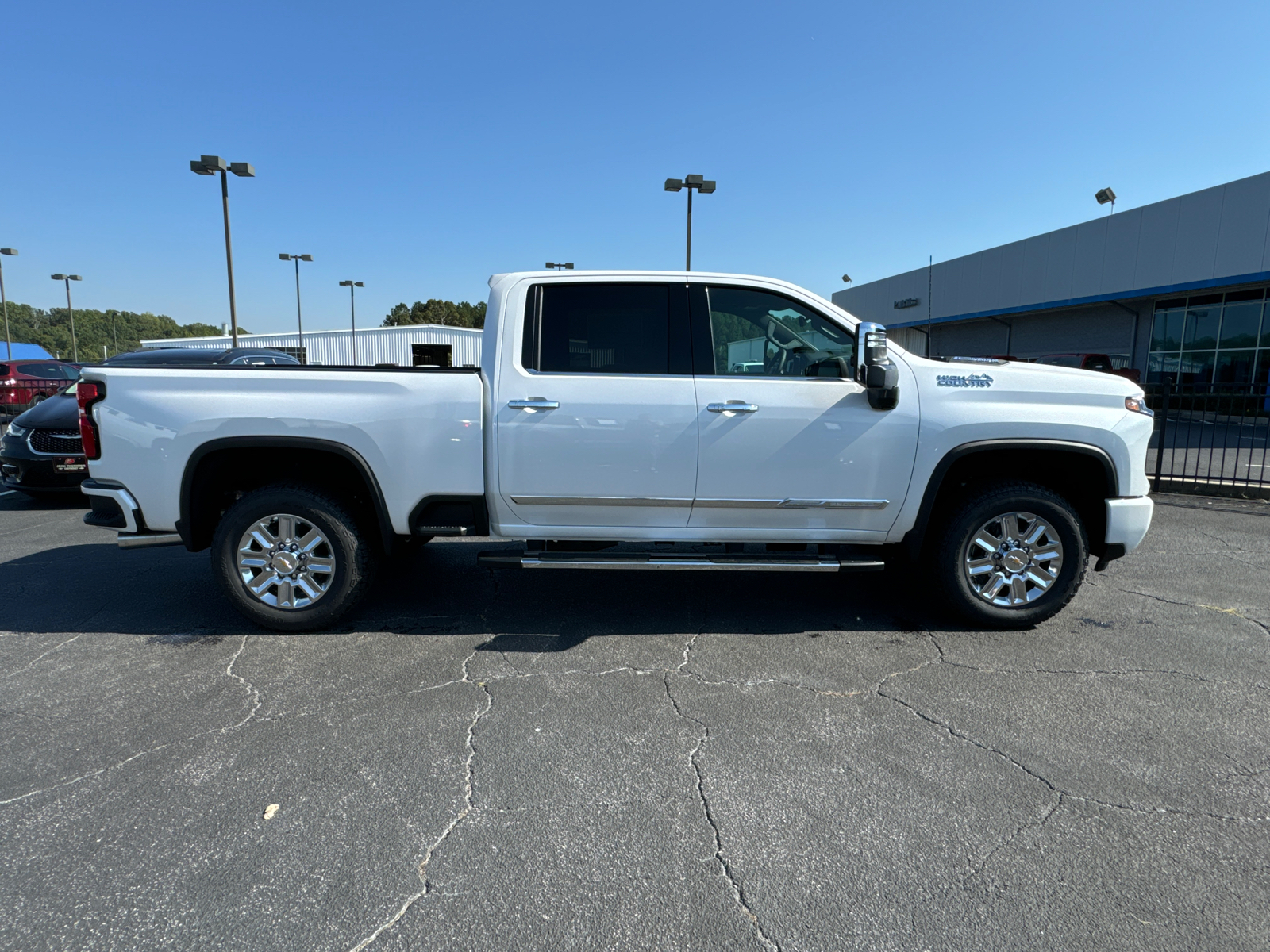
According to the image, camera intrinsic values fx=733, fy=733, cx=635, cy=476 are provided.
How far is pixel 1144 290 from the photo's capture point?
856 inches

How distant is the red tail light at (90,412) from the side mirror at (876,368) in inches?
164

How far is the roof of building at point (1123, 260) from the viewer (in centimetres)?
1862

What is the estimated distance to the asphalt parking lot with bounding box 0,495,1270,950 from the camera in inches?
83.7

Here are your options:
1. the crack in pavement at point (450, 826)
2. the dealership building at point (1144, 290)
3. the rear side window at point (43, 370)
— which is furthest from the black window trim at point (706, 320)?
the rear side window at point (43, 370)

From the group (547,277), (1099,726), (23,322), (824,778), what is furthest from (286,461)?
(23,322)

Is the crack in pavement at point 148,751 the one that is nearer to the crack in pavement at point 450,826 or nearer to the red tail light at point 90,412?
the crack in pavement at point 450,826

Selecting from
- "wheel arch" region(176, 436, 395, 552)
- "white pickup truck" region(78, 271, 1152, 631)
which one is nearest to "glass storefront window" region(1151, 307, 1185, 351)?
"white pickup truck" region(78, 271, 1152, 631)

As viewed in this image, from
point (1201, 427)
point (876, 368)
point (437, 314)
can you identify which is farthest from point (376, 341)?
point (876, 368)

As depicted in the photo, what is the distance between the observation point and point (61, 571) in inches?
220

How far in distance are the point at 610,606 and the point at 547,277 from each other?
212cm

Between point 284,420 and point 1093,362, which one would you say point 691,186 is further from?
point 284,420

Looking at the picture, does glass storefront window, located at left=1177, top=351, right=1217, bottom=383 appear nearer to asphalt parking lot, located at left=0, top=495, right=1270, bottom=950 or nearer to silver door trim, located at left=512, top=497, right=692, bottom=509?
asphalt parking lot, located at left=0, top=495, right=1270, bottom=950

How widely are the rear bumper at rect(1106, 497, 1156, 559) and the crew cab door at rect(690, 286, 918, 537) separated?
123 centimetres

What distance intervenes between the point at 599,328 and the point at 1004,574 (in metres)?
2.80
